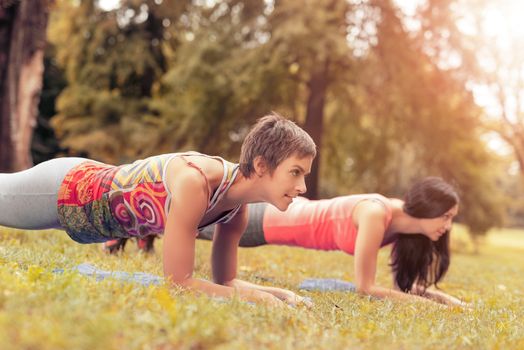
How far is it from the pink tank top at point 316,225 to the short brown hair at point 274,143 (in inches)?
83.1

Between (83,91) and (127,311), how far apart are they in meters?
18.6

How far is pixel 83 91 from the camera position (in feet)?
65.2

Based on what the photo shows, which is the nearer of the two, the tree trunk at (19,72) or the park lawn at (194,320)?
the park lawn at (194,320)

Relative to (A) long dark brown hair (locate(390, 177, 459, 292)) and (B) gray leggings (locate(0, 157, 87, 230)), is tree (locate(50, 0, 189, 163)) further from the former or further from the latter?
(B) gray leggings (locate(0, 157, 87, 230))

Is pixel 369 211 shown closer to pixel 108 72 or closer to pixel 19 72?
pixel 19 72

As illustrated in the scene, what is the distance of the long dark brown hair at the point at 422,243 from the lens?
5.11 m

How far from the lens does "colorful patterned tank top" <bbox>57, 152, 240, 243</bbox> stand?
3.62 meters

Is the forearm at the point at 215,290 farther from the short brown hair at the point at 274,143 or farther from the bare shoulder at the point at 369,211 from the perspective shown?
the bare shoulder at the point at 369,211

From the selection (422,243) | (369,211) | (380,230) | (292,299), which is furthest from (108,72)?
(292,299)

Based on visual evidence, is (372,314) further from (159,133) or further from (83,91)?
(83,91)

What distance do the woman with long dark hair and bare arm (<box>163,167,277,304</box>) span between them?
5.80 ft

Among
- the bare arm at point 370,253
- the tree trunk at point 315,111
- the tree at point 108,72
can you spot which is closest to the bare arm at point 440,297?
the bare arm at point 370,253

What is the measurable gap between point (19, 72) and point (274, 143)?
7.70 m

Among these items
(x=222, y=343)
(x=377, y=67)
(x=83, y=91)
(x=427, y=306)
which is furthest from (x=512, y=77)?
(x=222, y=343)
